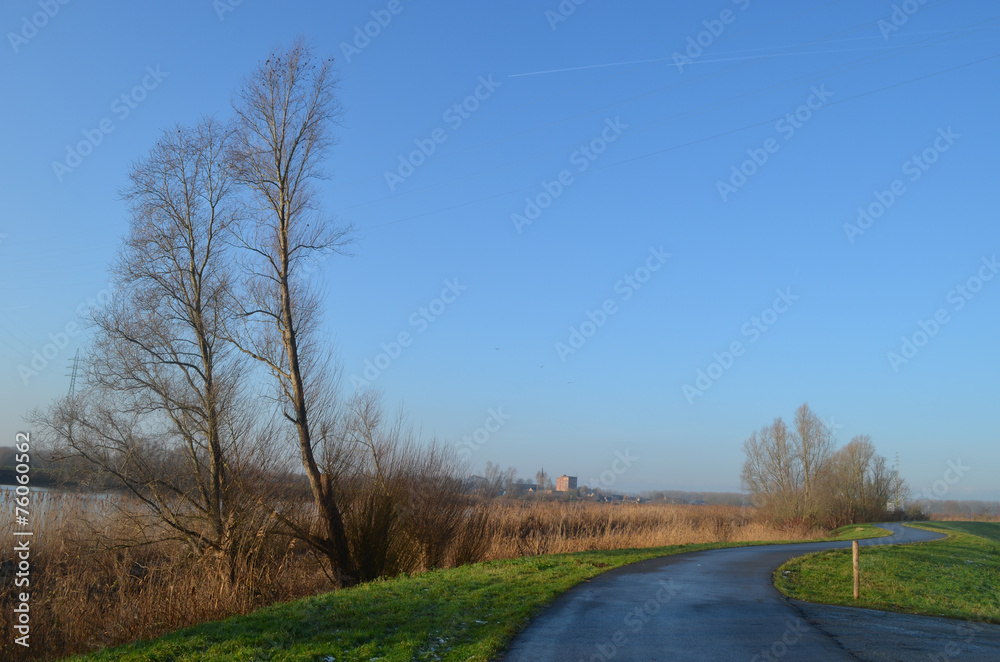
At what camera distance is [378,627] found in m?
9.16

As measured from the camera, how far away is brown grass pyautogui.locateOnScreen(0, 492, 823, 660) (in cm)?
1088

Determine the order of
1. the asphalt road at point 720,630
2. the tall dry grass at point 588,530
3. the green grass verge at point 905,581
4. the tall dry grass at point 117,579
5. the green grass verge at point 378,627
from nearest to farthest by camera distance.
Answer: the green grass verge at point 378,627 → the asphalt road at point 720,630 → the tall dry grass at point 117,579 → the green grass verge at point 905,581 → the tall dry grass at point 588,530

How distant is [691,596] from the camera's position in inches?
493

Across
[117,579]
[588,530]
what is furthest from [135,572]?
[588,530]

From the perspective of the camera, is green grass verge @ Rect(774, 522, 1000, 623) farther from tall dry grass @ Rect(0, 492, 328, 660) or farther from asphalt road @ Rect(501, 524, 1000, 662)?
tall dry grass @ Rect(0, 492, 328, 660)

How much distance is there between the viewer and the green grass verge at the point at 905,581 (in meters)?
13.1

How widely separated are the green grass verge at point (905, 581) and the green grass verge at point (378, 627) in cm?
584

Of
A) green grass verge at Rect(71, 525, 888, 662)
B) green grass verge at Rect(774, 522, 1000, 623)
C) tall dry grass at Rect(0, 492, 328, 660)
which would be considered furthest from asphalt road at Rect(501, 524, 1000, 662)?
tall dry grass at Rect(0, 492, 328, 660)

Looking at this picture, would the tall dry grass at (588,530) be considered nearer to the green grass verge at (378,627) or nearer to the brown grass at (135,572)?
the brown grass at (135,572)

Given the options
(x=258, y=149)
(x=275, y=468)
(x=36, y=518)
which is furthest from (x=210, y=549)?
(x=258, y=149)

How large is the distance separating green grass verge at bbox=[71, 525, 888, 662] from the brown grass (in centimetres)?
189

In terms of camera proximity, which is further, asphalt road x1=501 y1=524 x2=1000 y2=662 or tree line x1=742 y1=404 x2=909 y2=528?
tree line x1=742 y1=404 x2=909 y2=528

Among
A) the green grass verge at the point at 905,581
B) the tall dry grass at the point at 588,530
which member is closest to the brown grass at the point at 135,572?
the tall dry grass at the point at 588,530

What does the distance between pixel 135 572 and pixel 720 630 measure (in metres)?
14.4
